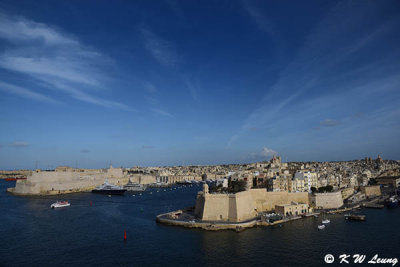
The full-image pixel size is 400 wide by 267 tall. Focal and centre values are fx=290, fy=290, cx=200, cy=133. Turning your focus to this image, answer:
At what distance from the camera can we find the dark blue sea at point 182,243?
561 inches

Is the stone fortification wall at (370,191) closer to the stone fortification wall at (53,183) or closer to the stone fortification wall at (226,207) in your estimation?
the stone fortification wall at (226,207)

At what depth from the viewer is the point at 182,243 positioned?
1659 centimetres

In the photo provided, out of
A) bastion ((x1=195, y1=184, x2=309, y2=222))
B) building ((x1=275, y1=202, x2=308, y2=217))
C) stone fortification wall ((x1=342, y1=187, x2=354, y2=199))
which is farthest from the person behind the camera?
stone fortification wall ((x1=342, y1=187, x2=354, y2=199))

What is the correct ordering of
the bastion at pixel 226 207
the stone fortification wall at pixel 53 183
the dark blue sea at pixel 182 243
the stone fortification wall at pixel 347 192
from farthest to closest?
1. the stone fortification wall at pixel 53 183
2. the stone fortification wall at pixel 347 192
3. the bastion at pixel 226 207
4. the dark blue sea at pixel 182 243

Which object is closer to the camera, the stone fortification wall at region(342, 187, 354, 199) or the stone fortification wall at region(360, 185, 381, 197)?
the stone fortification wall at region(342, 187, 354, 199)

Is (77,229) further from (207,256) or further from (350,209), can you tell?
(350,209)

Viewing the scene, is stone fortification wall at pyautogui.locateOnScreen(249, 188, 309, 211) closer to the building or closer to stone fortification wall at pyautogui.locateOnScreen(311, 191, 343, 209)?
stone fortification wall at pyautogui.locateOnScreen(311, 191, 343, 209)

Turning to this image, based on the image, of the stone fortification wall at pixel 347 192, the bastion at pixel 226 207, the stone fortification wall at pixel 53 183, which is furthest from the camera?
the stone fortification wall at pixel 53 183

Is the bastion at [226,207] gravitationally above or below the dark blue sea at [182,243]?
above

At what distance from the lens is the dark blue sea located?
14.2m

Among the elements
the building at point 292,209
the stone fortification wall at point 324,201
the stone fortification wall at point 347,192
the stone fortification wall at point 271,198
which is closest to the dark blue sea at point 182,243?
the building at point 292,209

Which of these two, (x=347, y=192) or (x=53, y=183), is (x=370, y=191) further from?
(x=53, y=183)

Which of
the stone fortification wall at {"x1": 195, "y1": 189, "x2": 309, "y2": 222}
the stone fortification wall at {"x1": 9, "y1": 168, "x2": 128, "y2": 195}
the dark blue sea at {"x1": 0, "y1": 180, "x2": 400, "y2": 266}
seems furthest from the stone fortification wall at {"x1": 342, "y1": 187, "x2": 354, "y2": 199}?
the stone fortification wall at {"x1": 9, "y1": 168, "x2": 128, "y2": 195}

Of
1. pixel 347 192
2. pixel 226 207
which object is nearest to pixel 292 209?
pixel 226 207
